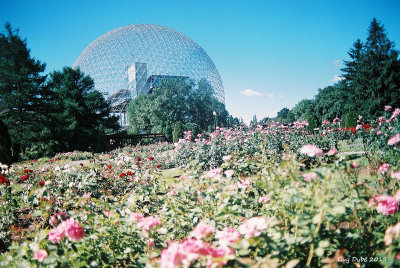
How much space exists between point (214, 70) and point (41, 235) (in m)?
45.2

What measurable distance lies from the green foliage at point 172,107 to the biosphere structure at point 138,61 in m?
8.20

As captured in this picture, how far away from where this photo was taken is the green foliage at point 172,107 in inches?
974

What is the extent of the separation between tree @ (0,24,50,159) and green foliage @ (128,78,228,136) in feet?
32.7

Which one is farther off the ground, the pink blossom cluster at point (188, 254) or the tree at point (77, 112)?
the tree at point (77, 112)

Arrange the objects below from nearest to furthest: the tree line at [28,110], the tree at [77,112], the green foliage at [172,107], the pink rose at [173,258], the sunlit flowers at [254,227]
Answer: the pink rose at [173,258] → the sunlit flowers at [254,227] → the tree line at [28,110] → the tree at [77,112] → the green foliage at [172,107]

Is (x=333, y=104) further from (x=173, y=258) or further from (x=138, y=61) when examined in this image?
(x=173, y=258)

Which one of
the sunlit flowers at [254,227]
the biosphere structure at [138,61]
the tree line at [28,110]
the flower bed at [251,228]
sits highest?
the biosphere structure at [138,61]

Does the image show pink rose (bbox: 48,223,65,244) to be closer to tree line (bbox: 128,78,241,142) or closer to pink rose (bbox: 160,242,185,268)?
pink rose (bbox: 160,242,185,268)

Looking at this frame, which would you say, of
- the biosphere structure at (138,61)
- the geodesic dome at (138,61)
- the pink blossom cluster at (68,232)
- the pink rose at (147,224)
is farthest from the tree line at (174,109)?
the pink blossom cluster at (68,232)

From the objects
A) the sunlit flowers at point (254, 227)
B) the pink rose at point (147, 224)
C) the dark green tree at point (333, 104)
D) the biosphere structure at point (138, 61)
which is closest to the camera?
the sunlit flowers at point (254, 227)

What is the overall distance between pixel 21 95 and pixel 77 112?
6.49 meters

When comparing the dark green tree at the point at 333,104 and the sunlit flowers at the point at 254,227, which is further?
the dark green tree at the point at 333,104

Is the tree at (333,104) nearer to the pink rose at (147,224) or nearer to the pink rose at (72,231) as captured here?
the pink rose at (147,224)

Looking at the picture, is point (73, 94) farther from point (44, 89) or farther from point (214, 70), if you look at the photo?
point (214, 70)
